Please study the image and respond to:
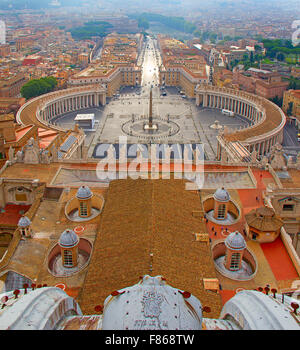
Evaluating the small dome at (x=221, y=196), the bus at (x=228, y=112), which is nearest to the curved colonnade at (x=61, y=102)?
the bus at (x=228, y=112)

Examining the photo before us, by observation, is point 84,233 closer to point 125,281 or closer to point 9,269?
point 9,269

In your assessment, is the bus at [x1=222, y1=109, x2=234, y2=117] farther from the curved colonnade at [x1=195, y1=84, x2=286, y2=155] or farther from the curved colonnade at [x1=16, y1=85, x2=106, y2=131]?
the curved colonnade at [x1=16, y1=85, x2=106, y2=131]

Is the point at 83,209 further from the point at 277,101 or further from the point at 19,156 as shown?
the point at 277,101

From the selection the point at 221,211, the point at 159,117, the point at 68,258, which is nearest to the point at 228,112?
the point at 159,117

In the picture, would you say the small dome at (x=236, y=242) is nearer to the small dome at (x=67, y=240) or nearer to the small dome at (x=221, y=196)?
the small dome at (x=221, y=196)

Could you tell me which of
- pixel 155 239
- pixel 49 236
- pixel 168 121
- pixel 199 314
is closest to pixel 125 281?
pixel 155 239
